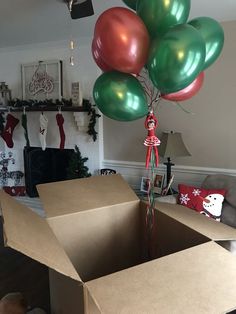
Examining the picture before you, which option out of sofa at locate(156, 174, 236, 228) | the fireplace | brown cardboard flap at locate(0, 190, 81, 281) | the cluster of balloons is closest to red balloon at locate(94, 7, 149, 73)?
the cluster of balloons

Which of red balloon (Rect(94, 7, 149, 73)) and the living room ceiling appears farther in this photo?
the living room ceiling

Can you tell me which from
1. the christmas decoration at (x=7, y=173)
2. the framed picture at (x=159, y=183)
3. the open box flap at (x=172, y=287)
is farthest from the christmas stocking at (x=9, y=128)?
the open box flap at (x=172, y=287)

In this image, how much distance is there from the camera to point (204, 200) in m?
2.44

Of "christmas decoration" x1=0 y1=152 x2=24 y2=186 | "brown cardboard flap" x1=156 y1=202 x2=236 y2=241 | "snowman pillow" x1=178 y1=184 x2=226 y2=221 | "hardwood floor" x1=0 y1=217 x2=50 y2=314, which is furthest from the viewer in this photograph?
"christmas decoration" x1=0 y1=152 x2=24 y2=186

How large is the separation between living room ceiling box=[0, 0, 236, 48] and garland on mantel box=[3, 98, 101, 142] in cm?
73

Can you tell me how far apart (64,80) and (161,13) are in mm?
2624

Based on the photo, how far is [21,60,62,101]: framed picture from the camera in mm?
3596

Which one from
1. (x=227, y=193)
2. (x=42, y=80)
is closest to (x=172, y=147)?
(x=227, y=193)

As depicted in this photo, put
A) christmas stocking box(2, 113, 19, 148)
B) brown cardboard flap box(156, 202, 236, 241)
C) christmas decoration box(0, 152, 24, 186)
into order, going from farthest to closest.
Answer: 1. christmas decoration box(0, 152, 24, 186)
2. christmas stocking box(2, 113, 19, 148)
3. brown cardboard flap box(156, 202, 236, 241)

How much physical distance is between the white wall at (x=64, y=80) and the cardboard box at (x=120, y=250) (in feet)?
7.34

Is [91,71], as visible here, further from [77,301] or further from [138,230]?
[77,301]

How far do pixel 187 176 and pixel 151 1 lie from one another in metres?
2.24

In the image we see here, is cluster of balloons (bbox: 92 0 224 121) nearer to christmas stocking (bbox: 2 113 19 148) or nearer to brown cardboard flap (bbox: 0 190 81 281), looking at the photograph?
brown cardboard flap (bbox: 0 190 81 281)

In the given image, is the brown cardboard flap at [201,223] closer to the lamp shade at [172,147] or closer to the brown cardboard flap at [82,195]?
the brown cardboard flap at [82,195]
